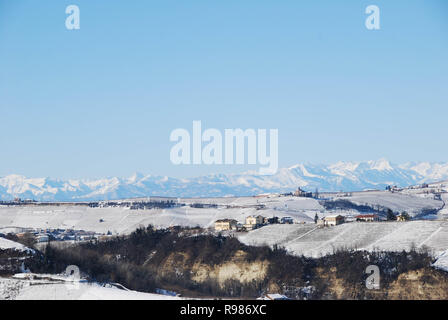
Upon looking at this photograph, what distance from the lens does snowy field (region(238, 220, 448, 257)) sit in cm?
8331

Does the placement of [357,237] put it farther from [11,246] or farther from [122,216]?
[122,216]

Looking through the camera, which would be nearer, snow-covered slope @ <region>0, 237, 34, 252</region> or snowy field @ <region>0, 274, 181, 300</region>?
snowy field @ <region>0, 274, 181, 300</region>

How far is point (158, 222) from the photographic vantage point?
151000 mm

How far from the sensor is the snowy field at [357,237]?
273 feet

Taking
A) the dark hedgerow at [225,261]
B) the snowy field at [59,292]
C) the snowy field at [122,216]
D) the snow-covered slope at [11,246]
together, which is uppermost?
the snowy field at [59,292]

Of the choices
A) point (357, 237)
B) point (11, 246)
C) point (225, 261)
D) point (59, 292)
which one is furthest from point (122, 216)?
point (59, 292)

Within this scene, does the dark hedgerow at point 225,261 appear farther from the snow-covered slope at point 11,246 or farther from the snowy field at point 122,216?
the snowy field at point 122,216

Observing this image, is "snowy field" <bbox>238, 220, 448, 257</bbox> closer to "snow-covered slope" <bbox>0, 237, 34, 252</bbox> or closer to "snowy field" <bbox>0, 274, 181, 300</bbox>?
"snow-covered slope" <bbox>0, 237, 34, 252</bbox>

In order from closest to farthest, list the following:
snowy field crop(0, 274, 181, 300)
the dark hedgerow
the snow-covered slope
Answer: snowy field crop(0, 274, 181, 300), the dark hedgerow, the snow-covered slope

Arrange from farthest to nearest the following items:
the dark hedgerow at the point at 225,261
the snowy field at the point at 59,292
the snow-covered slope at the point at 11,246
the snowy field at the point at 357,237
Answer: the snowy field at the point at 357,237 → the snow-covered slope at the point at 11,246 → the dark hedgerow at the point at 225,261 → the snowy field at the point at 59,292

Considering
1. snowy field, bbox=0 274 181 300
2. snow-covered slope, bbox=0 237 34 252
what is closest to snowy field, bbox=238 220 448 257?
snow-covered slope, bbox=0 237 34 252

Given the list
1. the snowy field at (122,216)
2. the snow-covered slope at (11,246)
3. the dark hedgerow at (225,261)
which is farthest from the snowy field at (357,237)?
the snowy field at (122,216)
